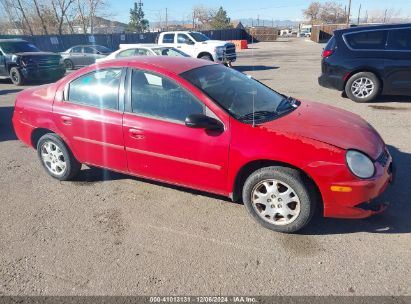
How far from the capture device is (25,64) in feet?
40.3

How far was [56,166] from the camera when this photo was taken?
432 centimetres

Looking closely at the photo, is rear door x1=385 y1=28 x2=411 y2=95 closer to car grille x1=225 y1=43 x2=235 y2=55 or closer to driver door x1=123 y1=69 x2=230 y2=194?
driver door x1=123 y1=69 x2=230 y2=194

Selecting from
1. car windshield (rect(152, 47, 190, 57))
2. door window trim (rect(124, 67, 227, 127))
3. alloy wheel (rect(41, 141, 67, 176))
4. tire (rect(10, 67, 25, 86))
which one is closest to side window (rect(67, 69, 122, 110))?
door window trim (rect(124, 67, 227, 127))

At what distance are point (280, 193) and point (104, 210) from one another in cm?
191

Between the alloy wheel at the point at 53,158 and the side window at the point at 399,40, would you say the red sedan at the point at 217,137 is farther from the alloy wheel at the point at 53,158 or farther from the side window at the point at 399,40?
the side window at the point at 399,40

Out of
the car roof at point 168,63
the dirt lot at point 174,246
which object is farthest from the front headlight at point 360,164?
the car roof at point 168,63

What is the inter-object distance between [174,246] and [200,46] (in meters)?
15.0

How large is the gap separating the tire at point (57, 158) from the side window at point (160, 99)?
1.25 metres

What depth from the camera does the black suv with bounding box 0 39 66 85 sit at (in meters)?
12.4

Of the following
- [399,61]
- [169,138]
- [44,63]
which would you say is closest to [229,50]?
[44,63]

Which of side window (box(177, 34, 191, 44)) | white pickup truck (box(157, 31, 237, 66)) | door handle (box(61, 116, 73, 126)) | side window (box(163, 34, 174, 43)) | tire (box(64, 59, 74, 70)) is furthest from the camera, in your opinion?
tire (box(64, 59, 74, 70))

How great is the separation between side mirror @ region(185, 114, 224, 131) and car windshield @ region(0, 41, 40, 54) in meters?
12.9

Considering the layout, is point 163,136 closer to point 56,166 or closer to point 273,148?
point 273,148

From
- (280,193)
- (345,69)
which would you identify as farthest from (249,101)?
(345,69)
